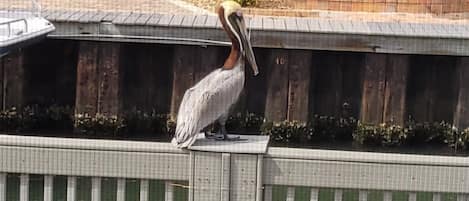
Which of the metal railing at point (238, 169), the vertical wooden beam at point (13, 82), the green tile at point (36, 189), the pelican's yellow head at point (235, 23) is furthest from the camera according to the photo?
the vertical wooden beam at point (13, 82)

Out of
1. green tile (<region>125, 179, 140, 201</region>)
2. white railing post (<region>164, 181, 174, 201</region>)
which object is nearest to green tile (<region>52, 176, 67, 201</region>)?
green tile (<region>125, 179, 140, 201</region>)

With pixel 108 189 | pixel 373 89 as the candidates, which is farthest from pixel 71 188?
pixel 373 89

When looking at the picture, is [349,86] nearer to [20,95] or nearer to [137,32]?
[137,32]

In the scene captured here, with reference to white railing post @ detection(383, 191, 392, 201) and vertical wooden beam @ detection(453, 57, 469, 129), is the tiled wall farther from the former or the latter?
white railing post @ detection(383, 191, 392, 201)

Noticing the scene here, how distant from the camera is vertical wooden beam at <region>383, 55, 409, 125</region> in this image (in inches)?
445

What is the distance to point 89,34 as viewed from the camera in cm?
1133

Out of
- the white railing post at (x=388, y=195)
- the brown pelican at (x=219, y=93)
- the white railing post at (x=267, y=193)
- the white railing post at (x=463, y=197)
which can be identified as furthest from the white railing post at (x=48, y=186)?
the white railing post at (x=463, y=197)

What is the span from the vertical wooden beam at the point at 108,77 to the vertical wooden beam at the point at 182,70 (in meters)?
0.72

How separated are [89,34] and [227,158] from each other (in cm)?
789

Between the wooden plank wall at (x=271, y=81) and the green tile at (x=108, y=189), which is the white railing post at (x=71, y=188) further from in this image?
the wooden plank wall at (x=271, y=81)

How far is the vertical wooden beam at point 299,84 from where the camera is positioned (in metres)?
11.2

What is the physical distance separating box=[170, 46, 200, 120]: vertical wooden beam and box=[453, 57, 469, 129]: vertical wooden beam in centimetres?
316

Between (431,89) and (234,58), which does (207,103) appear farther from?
(431,89)

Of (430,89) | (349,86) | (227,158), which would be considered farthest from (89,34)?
(227,158)
